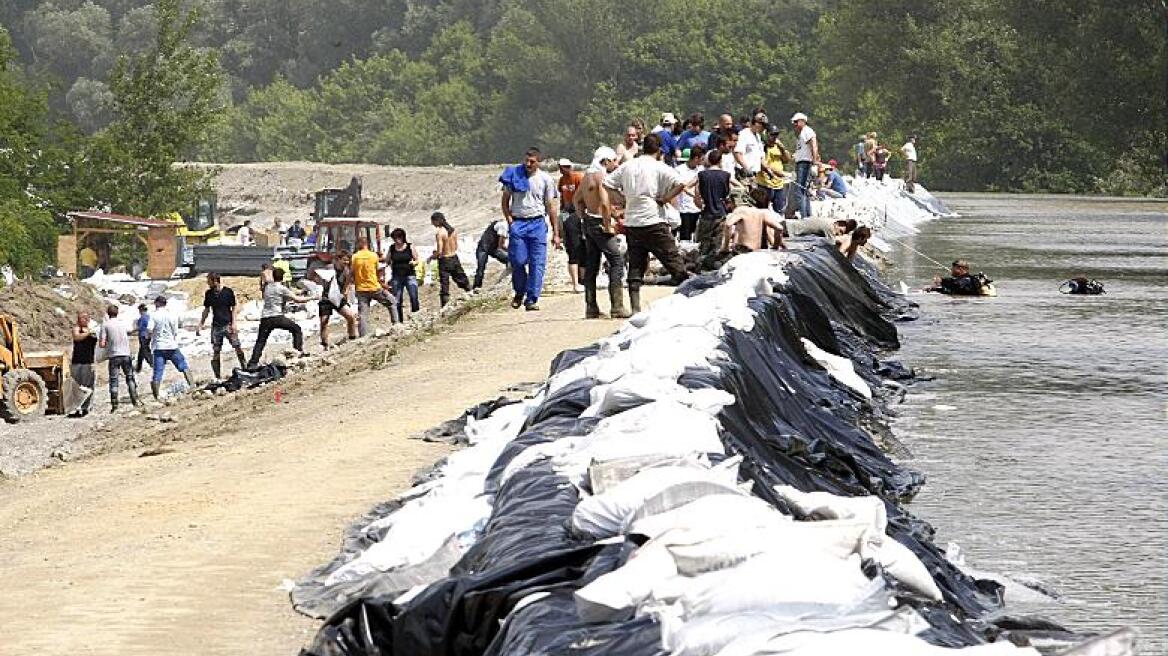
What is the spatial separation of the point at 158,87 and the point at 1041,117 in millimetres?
32553

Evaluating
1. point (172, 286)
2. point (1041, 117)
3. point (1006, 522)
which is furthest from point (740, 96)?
point (1006, 522)

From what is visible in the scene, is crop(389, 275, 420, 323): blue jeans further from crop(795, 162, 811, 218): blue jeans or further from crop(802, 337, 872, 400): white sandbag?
crop(802, 337, 872, 400): white sandbag

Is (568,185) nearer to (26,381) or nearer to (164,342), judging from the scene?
(164,342)

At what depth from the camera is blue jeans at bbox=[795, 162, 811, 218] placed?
2792cm

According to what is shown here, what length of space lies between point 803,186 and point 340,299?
6583 mm

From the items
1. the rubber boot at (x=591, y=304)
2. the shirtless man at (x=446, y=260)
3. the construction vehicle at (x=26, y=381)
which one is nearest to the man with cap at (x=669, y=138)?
the shirtless man at (x=446, y=260)

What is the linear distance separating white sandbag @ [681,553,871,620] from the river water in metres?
2.53

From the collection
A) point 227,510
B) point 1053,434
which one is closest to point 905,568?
point 227,510

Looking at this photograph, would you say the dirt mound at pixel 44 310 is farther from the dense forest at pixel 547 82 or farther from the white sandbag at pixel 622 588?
the white sandbag at pixel 622 588

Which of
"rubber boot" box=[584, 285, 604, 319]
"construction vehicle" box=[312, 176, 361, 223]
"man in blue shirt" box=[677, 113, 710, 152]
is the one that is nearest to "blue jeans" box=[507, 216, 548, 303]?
"rubber boot" box=[584, 285, 604, 319]

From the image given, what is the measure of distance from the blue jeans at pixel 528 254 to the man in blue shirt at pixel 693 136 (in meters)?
3.91

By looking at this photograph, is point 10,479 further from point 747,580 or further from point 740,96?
point 740,96

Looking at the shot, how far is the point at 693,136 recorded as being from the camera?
25.9 meters

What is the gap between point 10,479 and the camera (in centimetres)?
1873
